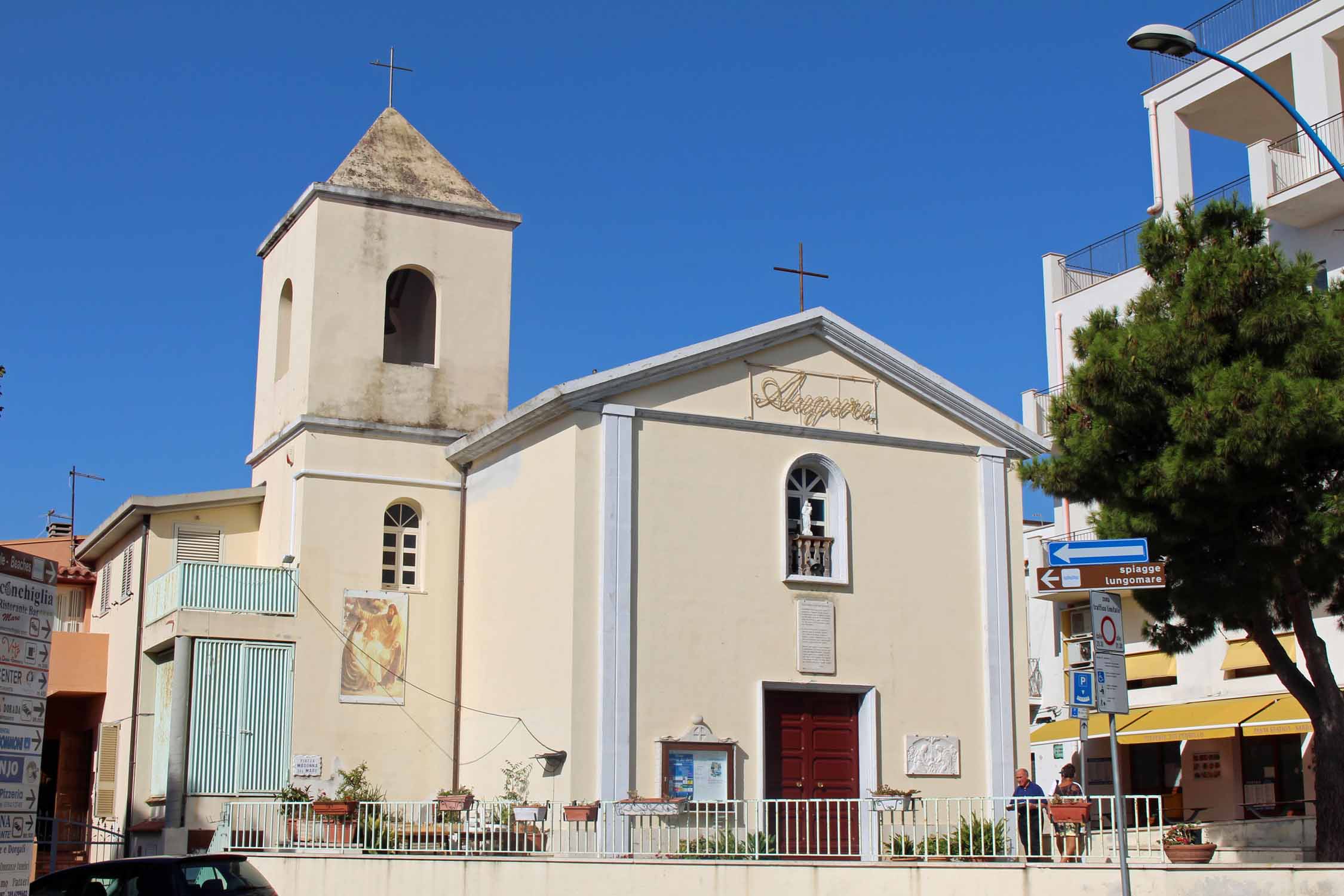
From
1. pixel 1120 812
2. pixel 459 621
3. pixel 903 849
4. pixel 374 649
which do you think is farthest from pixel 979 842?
pixel 374 649

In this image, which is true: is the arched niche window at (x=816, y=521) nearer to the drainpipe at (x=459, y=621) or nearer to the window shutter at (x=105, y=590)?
the drainpipe at (x=459, y=621)

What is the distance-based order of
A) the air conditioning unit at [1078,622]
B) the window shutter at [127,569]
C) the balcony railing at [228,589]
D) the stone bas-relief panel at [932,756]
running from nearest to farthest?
the stone bas-relief panel at [932,756], the balcony railing at [228,589], the window shutter at [127,569], the air conditioning unit at [1078,622]

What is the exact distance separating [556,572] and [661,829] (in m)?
3.72

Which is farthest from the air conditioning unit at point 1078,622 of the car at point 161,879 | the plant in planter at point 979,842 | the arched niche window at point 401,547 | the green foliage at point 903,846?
the car at point 161,879

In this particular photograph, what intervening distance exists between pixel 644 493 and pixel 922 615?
4439mm

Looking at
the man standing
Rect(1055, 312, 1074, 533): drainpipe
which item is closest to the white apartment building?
Rect(1055, 312, 1074, 533): drainpipe

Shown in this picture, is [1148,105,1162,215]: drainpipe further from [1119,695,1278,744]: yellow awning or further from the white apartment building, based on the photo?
[1119,695,1278,744]: yellow awning

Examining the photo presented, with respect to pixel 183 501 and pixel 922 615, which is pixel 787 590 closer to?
pixel 922 615

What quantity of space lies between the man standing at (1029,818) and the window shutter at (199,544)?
12912mm

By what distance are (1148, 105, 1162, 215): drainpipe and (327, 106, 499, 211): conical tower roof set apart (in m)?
13.1

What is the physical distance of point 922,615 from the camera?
21719 millimetres

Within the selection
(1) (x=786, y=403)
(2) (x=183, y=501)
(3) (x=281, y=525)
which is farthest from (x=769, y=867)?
(2) (x=183, y=501)

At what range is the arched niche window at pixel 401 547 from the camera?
23.4 m

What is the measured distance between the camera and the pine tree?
1513 centimetres
